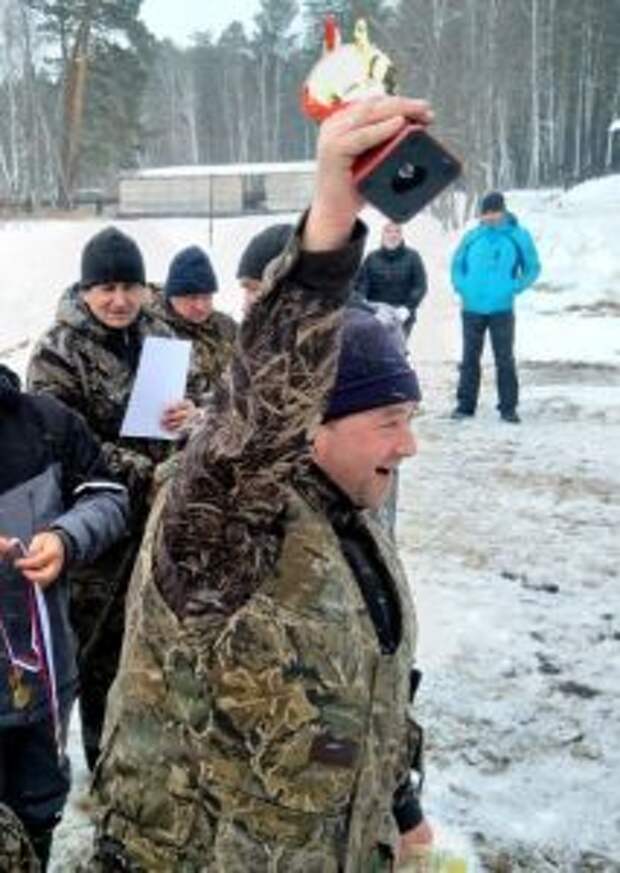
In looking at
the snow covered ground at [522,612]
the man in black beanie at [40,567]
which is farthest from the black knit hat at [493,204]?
the man in black beanie at [40,567]

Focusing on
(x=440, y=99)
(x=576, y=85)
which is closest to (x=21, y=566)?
(x=440, y=99)

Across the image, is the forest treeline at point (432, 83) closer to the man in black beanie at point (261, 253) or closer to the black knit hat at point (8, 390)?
the man in black beanie at point (261, 253)

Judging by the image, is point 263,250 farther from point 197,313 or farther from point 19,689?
point 19,689

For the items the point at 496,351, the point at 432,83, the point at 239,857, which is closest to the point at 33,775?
the point at 239,857

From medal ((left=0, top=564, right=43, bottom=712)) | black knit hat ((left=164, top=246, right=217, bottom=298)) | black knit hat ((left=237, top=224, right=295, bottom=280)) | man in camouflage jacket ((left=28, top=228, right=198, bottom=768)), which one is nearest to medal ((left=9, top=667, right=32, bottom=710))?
medal ((left=0, top=564, right=43, bottom=712))

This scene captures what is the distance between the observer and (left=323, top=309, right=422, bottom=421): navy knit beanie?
1663 mm

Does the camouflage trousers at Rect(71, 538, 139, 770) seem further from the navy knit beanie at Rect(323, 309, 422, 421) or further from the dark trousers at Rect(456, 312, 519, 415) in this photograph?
the dark trousers at Rect(456, 312, 519, 415)

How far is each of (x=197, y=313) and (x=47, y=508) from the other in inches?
54.1

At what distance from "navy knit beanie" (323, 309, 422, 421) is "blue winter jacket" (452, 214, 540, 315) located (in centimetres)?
808

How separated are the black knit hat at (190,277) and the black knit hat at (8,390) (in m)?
1.24

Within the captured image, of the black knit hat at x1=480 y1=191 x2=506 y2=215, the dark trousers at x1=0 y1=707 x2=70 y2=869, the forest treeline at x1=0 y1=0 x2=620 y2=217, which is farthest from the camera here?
the forest treeline at x1=0 y1=0 x2=620 y2=217

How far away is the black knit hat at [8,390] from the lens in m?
2.65

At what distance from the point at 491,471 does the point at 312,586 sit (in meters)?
6.94

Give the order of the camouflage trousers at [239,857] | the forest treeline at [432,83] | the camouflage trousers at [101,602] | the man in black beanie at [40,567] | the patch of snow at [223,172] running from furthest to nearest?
1. the patch of snow at [223,172]
2. the forest treeline at [432,83]
3. the camouflage trousers at [101,602]
4. the man in black beanie at [40,567]
5. the camouflage trousers at [239,857]
